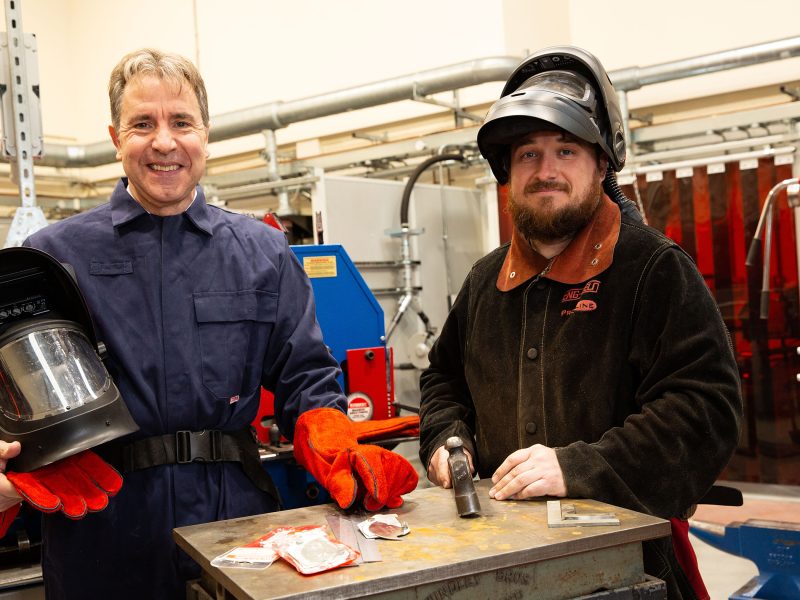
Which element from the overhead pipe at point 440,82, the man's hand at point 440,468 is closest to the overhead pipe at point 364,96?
the overhead pipe at point 440,82

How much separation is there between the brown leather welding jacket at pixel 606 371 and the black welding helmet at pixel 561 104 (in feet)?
0.54

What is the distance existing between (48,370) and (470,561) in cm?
86

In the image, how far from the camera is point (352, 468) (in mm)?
1579

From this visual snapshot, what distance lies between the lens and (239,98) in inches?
318

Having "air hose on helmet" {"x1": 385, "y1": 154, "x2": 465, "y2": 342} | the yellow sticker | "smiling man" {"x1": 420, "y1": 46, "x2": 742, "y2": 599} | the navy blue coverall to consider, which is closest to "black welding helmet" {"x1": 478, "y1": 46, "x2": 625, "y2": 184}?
"smiling man" {"x1": 420, "y1": 46, "x2": 742, "y2": 599}

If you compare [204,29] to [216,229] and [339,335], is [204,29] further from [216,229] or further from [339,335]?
[216,229]

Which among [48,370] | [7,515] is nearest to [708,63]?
[48,370]

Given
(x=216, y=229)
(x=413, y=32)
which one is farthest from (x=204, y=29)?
(x=216, y=229)

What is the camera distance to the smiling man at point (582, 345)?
161cm

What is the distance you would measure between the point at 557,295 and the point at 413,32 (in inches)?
220

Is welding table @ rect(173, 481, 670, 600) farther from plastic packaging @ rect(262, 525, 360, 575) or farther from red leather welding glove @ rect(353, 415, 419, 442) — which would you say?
red leather welding glove @ rect(353, 415, 419, 442)

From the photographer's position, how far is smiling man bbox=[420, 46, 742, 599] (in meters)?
1.61

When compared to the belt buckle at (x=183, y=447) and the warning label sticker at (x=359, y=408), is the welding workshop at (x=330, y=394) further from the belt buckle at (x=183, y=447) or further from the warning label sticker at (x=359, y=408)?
the warning label sticker at (x=359, y=408)

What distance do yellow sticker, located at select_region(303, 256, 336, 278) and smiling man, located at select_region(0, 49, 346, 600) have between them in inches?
59.2
